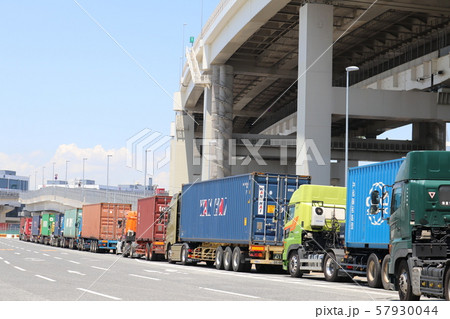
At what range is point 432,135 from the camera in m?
62.0

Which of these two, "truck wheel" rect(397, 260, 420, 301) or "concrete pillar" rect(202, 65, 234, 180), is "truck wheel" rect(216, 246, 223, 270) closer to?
"truck wheel" rect(397, 260, 420, 301)

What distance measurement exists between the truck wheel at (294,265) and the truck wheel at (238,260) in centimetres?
287

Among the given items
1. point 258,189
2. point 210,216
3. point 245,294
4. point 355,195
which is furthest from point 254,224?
point 245,294

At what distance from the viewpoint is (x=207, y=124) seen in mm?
59375

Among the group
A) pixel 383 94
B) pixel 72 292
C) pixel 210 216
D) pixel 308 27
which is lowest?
pixel 72 292

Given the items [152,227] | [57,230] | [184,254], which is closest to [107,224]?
[152,227]

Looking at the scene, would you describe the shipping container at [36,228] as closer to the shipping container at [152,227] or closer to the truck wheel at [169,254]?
the shipping container at [152,227]

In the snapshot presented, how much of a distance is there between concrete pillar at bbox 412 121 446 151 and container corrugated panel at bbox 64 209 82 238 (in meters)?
30.1

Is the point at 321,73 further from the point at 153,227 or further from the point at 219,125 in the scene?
the point at 219,125

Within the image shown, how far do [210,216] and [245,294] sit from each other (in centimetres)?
1643

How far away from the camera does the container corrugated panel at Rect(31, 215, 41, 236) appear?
82669 mm

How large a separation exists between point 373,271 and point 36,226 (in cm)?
6950

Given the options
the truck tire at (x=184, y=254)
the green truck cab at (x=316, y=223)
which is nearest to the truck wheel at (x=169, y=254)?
the truck tire at (x=184, y=254)

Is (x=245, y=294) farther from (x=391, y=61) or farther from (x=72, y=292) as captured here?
(x=391, y=61)
